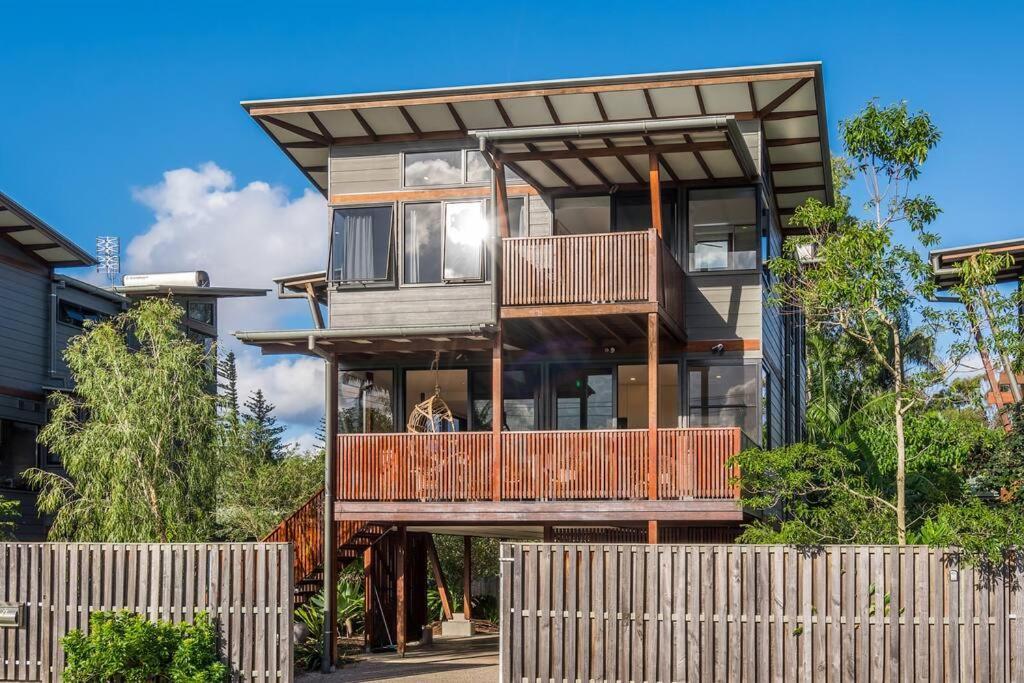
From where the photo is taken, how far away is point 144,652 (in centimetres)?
1625

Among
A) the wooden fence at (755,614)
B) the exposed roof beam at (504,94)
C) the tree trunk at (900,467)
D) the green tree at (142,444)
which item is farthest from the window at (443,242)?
the tree trunk at (900,467)

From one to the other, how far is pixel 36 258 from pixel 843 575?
21295 mm

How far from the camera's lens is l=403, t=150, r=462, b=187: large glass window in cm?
2330

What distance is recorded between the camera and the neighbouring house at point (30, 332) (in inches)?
1133

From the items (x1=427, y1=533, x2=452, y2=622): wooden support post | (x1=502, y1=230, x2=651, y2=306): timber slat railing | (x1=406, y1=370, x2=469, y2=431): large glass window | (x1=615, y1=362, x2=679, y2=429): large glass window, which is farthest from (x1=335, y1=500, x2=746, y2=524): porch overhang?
(x1=427, y1=533, x2=452, y2=622): wooden support post

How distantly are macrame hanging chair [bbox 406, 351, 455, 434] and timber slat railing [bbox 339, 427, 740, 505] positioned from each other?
139cm

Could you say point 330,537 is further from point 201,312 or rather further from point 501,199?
point 201,312

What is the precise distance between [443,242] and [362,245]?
58.9 inches

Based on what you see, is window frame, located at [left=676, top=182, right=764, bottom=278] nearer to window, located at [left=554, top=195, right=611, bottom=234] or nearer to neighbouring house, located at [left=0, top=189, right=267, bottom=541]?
window, located at [left=554, top=195, right=611, bottom=234]

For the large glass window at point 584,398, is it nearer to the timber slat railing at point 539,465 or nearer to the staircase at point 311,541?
the timber slat railing at point 539,465

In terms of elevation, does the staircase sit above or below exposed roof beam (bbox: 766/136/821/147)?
below

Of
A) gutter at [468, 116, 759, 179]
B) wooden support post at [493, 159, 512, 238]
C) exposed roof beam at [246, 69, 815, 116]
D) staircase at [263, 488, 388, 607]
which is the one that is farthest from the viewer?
staircase at [263, 488, 388, 607]

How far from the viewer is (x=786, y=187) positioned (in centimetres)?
2500

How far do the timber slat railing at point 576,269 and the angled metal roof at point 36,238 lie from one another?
12627 millimetres
